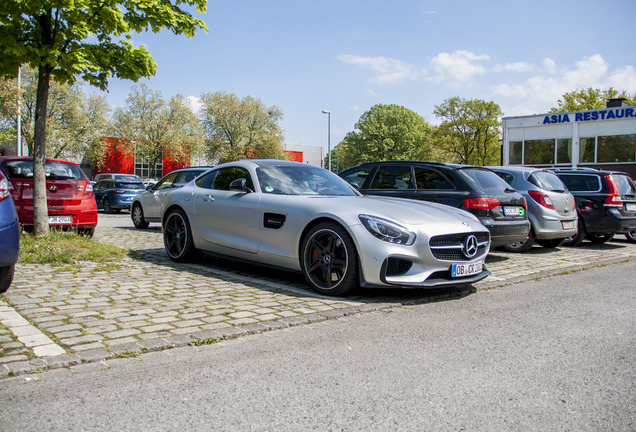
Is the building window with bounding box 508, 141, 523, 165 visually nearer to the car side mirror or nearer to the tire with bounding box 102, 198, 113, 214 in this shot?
the tire with bounding box 102, 198, 113, 214

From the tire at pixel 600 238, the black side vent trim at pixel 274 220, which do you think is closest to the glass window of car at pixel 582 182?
the tire at pixel 600 238

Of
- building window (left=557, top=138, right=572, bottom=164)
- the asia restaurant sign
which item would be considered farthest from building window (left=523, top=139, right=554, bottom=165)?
the asia restaurant sign

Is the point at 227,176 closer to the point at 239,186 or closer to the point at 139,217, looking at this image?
the point at 239,186

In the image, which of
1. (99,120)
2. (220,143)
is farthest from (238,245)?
(220,143)

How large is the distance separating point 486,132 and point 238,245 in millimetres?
53667

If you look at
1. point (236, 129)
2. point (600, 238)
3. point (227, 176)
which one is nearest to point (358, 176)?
point (227, 176)

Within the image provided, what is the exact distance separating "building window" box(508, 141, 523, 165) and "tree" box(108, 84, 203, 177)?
34.7 m

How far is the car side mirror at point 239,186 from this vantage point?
6.51 meters

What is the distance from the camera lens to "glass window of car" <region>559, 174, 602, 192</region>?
11.3m

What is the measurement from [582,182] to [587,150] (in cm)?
2313

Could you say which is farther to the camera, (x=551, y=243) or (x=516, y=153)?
(x=516, y=153)

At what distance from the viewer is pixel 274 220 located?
20.0 feet

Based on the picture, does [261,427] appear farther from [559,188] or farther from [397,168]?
[559,188]

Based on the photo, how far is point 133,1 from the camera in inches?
310
